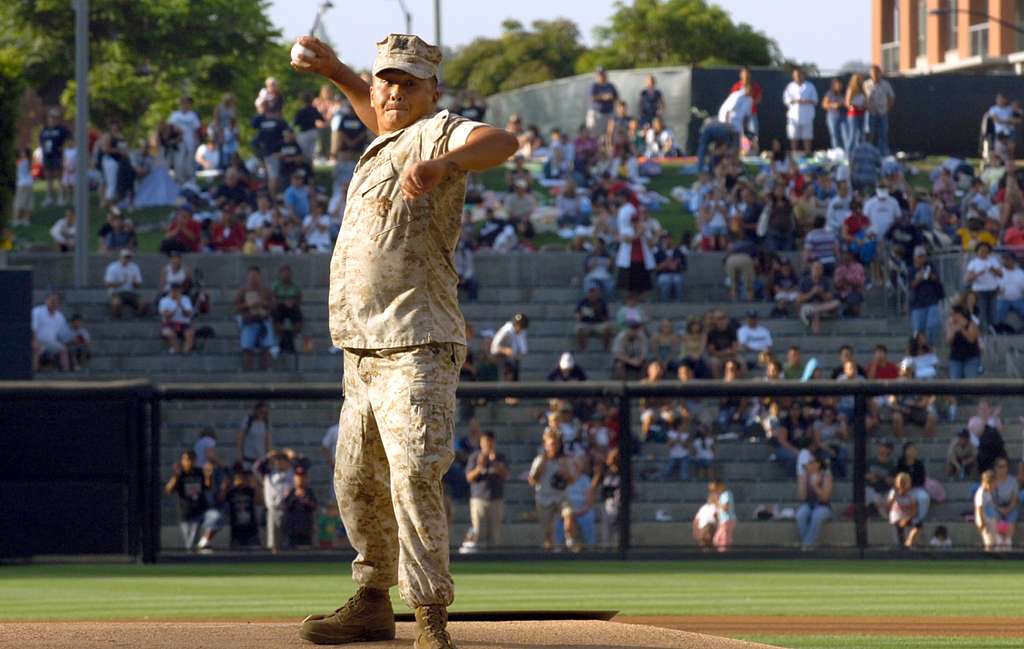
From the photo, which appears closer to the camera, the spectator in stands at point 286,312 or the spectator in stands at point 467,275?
the spectator in stands at point 286,312

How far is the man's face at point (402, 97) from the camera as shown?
5895 millimetres

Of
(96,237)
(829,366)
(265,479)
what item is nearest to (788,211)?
(829,366)

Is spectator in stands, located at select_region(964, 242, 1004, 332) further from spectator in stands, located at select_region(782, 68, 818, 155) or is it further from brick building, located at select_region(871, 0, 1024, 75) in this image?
brick building, located at select_region(871, 0, 1024, 75)

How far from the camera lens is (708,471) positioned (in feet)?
42.4

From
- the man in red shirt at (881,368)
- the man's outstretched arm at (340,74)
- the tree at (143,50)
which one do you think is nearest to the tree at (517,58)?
the tree at (143,50)

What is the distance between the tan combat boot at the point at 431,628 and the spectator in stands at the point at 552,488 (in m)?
7.11

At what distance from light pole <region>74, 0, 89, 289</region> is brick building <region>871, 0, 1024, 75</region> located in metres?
35.8

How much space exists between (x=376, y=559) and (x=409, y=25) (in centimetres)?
4009

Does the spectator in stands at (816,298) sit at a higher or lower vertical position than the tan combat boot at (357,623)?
higher

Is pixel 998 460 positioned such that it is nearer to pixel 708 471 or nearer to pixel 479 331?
pixel 708 471

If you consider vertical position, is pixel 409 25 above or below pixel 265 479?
above

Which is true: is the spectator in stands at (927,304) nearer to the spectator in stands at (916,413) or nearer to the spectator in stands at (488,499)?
the spectator in stands at (916,413)

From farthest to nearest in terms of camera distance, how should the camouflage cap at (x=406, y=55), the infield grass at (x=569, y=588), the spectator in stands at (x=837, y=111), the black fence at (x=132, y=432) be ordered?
the spectator in stands at (x=837, y=111), the black fence at (x=132, y=432), the infield grass at (x=569, y=588), the camouflage cap at (x=406, y=55)

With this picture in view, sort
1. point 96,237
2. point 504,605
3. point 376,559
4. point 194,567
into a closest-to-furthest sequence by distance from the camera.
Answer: point 376,559 → point 504,605 → point 194,567 → point 96,237
